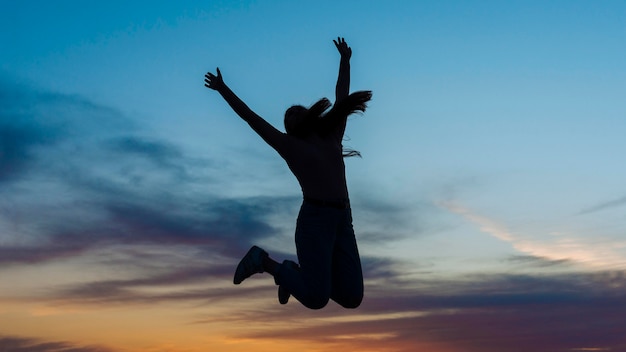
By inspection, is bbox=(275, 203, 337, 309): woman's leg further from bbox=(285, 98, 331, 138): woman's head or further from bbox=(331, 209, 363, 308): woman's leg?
bbox=(285, 98, 331, 138): woman's head

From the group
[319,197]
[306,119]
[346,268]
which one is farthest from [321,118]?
[346,268]

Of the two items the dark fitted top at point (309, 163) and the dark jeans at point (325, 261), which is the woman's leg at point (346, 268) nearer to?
the dark jeans at point (325, 261)

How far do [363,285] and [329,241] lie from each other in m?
0.69

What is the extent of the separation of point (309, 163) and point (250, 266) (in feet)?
4.88

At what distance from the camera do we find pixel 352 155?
8508 millimetres

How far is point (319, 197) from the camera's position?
801cm

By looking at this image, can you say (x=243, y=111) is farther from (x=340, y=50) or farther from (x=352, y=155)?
(x=340, y=50)

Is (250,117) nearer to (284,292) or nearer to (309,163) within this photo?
(309,163)

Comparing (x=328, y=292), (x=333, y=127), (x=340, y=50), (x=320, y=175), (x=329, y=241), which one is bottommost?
(x=328, y=292)

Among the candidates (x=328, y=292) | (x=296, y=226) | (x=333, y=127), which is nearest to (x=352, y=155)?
(x=333, y=127)

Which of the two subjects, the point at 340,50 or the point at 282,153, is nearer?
the point at 282,153

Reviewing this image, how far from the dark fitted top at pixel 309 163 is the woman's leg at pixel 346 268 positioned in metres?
0.36

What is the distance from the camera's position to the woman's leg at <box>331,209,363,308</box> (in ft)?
27.0

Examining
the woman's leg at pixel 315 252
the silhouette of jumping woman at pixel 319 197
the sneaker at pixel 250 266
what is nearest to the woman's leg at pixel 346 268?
the silhouette of jumping woman at pixel 319 197
